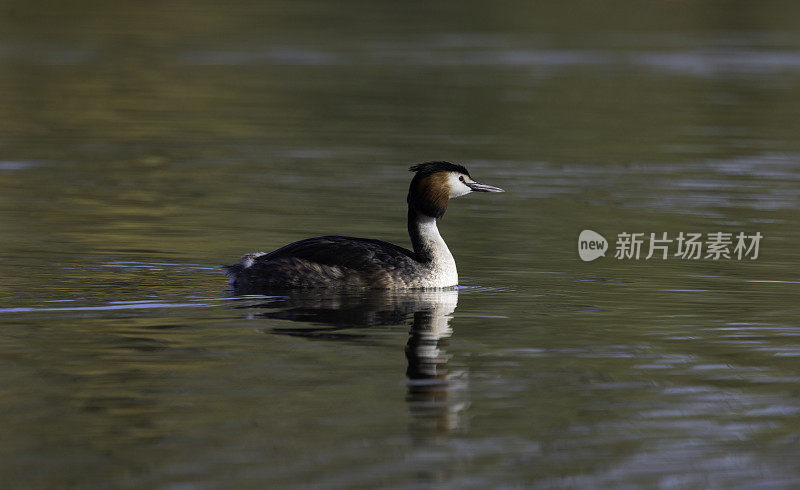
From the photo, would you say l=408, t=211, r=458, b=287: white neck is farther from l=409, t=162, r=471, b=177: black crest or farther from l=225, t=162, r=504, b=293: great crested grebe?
l=409, t=162, r=471, b=177: black crest

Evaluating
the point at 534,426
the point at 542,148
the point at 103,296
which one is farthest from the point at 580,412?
the point at 542,148

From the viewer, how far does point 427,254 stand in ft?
44.5

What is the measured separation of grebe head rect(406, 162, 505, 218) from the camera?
1372 cm

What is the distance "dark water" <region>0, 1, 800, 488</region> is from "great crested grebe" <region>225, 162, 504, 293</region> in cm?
25

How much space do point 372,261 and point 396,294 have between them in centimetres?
37

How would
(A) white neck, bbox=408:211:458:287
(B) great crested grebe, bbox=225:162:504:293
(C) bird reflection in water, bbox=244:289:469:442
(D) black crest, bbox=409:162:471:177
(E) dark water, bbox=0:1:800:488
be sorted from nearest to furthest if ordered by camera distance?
(E) dark water, bbox=0:1:800:488, (C) bird reflection in water, bbox=244:289:469:442, (B) great crested grebe, bbox=225:162:504:293, (A) white neck, bbox=408:211:458:287, (D) black crest, bbox=409:162:471:177

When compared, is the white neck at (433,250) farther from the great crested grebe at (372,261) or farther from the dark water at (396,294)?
the dark water at (396,294)

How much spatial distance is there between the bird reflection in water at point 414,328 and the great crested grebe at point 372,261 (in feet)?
0.42

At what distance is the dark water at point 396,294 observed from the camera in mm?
8125

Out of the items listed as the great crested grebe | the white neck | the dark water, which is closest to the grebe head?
the great crested grebe

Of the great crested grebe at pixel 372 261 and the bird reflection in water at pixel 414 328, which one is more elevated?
the great crested grebe at pixel 372 261

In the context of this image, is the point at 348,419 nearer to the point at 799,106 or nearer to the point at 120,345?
the point at 120,345

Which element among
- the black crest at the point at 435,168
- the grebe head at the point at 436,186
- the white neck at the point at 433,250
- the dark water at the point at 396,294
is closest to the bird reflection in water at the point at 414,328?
the dark water at the point at 396,294

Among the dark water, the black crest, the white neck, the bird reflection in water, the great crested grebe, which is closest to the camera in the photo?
the dark water
